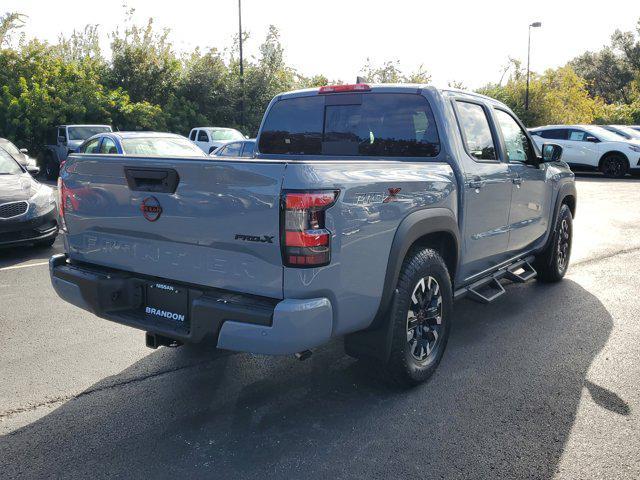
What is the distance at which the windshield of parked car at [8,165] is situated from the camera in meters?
8.10

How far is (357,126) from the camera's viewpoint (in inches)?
171

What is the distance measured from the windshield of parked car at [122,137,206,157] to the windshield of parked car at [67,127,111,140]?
9.02 meters

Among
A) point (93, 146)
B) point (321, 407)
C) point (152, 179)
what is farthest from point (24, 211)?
point (321, 407)

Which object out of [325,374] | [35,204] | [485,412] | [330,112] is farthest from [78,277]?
[35,204]

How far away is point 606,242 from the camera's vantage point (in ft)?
28.1

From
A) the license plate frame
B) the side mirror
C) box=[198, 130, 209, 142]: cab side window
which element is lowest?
the license plate frame

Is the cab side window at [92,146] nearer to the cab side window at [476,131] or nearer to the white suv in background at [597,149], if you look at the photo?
the cab side window at [476,131]

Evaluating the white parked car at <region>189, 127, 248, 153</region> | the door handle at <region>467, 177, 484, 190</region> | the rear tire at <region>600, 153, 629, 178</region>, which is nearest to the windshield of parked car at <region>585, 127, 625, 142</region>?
the rear tire at <region>600, 153, 629, 178</region>

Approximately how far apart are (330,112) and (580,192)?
12.2 m

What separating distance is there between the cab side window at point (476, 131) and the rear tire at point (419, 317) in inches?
→ 43.6

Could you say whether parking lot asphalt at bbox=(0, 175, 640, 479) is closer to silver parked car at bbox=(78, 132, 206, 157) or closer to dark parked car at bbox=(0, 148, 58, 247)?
dark parked car at bbox=(0, 148, 58, 247)

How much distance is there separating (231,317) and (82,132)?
61.7 ft

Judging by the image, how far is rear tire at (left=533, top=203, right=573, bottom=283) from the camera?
6.16 m

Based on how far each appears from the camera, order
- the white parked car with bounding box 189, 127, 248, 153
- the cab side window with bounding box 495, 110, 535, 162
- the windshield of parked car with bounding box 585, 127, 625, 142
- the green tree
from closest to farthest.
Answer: the cab side window with bounding box 495, 110, 535, 162 → the windshield of parked car with bounding box 585, 127, 625, 142 → the white parked car with bounding box 189, 127, 248, 153 → the green tree
